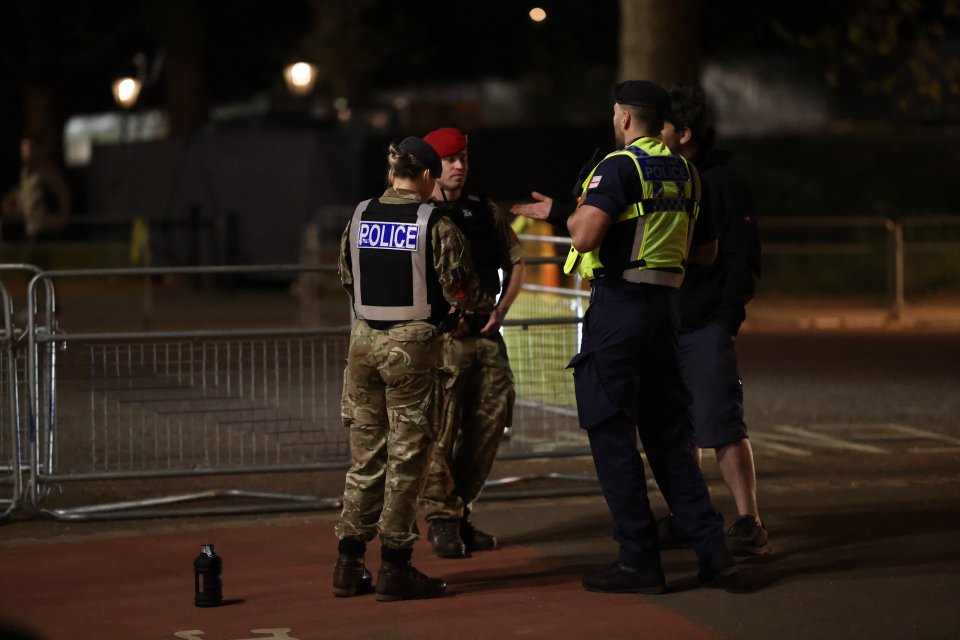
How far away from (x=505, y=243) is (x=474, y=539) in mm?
1541

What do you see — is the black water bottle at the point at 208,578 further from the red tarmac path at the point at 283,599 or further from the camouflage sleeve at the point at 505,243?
the camouflage sleeve at the point at 505,243

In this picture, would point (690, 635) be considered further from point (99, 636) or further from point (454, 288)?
point (99, 636)

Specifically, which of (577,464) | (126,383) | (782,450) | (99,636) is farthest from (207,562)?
(782,450)

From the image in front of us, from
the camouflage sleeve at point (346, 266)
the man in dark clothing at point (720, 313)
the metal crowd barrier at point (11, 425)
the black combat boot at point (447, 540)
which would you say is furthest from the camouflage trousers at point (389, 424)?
the metal crowd barrier at point (11, 425)

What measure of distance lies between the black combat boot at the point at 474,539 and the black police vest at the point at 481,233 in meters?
1.20

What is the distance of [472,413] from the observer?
27.6 ft

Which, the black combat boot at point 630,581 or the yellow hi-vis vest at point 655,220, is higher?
the yellow hi-vis vest at point 655,220

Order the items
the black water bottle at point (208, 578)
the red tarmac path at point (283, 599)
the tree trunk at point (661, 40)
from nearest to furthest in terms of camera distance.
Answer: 1. the red tarmac path at point (283, 599)
2. the black water bottle at point (208, 578)
3. the tree trunk at point (661, 40)

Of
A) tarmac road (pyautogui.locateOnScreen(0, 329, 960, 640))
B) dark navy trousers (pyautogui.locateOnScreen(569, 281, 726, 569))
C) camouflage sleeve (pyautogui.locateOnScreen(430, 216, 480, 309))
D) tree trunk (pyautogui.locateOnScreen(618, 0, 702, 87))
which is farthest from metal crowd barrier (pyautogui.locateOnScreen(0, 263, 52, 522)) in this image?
tree trunk (pyautogui.locateOnScreen(618, 0, 702, 87))

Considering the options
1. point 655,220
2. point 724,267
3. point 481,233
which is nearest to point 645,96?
point 655,220

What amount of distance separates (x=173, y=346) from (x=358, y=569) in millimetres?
2831

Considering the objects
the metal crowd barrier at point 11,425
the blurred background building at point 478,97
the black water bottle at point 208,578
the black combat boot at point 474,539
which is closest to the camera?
the black water bottle at point 208,578

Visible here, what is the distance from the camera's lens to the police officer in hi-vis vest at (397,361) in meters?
7.31

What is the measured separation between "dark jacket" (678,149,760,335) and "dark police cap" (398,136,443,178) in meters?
1.45
